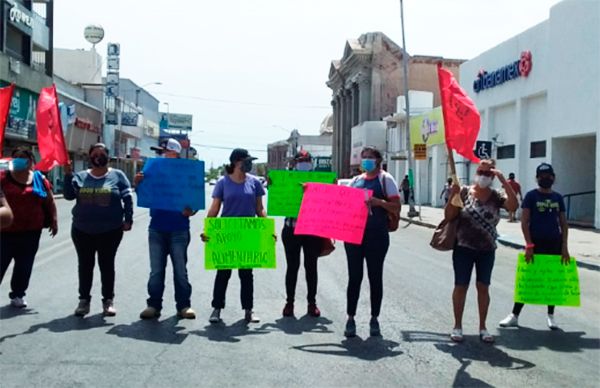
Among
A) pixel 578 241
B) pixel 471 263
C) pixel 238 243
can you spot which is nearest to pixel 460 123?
pixel 471 263

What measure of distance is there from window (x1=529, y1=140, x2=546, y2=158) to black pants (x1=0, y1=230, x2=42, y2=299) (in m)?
22.4

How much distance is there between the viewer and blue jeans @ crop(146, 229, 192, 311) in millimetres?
7668

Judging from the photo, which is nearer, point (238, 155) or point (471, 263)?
point (471, 263)

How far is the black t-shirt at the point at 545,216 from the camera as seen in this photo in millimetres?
7707

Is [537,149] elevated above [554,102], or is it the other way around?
[554,102]

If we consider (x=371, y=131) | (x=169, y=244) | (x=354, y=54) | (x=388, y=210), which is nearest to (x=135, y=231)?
(x=169, y=244)

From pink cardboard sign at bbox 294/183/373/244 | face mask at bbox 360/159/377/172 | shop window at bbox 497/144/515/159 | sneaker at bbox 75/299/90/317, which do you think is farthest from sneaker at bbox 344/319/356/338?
shop window at bbox 497/144/515/159

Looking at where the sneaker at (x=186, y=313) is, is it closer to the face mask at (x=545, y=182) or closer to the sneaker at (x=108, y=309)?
the sneaker at (x=108, y=309)

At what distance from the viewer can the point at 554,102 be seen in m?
25.5

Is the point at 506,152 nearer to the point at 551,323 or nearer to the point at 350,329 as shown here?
the point at 551,323

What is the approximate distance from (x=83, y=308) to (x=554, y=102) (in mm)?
21607

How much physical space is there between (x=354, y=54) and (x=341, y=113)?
11875 millimetres

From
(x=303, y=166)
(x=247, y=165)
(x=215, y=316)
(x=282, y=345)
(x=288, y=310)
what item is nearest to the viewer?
(x=282, y=345)

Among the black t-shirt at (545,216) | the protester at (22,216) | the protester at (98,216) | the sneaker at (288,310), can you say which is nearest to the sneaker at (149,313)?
the protester at (98,216)
